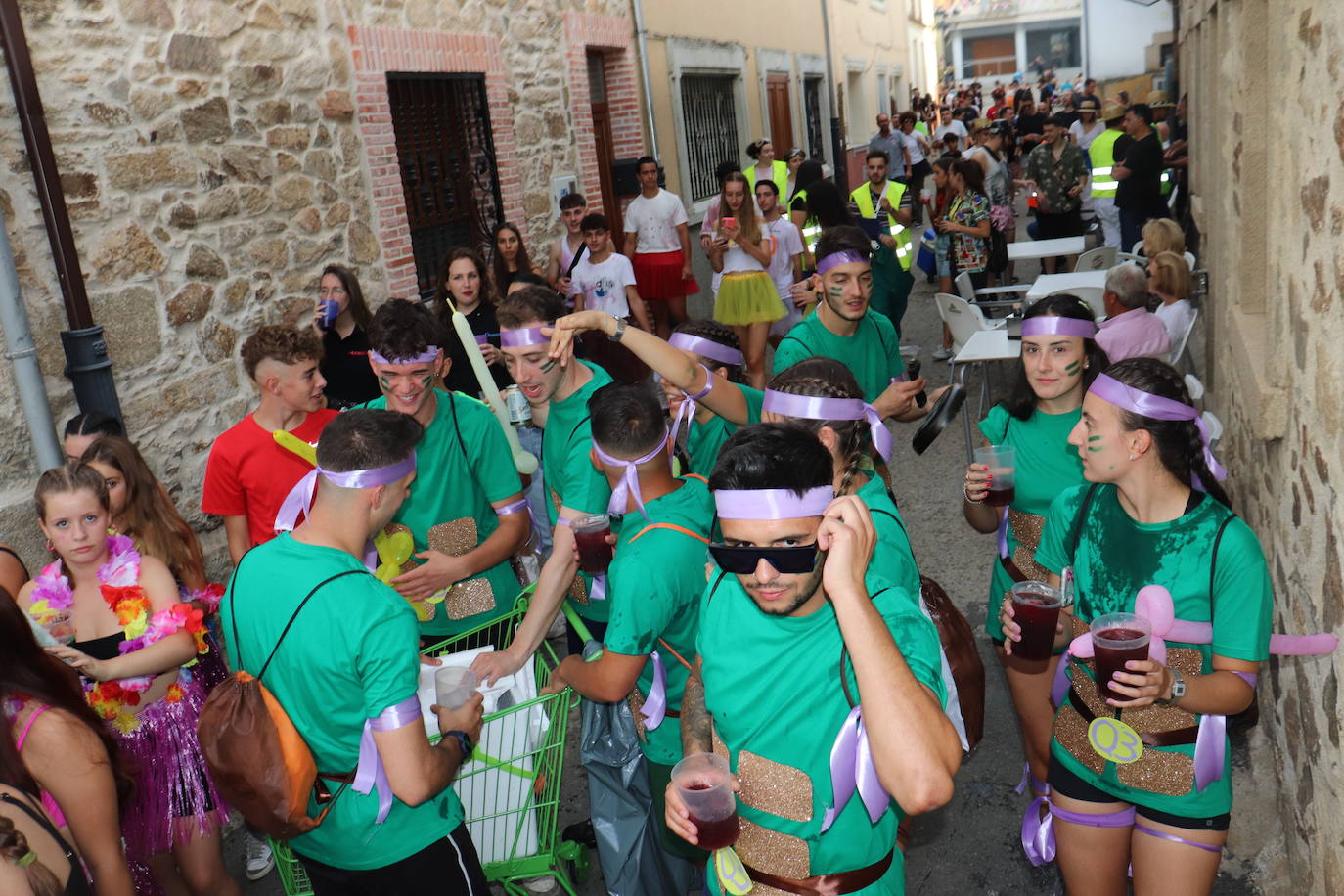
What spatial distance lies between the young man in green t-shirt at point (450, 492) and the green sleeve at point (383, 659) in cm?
121

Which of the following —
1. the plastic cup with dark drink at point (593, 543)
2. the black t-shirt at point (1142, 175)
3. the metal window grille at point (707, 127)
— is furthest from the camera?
the metal window grille at point (707, 127)

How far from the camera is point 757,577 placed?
7.20ft

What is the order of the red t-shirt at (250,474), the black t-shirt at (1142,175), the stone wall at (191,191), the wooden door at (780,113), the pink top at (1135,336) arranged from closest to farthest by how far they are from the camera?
the red t-shirt at (250,474), the stone wall at (191,191), the pink top at (1135,336), the black t-shirt at (1142,175), the wooden door at (780,113)

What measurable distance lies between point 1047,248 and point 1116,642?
30.4ft

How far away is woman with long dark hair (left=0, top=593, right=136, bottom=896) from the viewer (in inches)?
98.4

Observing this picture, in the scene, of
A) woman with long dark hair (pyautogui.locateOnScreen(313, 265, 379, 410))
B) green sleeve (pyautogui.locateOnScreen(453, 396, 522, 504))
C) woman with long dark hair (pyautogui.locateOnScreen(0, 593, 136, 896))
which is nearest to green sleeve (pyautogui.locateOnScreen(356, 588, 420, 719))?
woman with long dark hair (pyautogui.locateOnScreen(0, 593, 136, 896))

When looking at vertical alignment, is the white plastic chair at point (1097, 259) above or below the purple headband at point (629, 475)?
below

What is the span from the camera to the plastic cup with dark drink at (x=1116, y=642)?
8.11 feet

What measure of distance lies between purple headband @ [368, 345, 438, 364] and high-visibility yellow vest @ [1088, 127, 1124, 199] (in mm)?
10561

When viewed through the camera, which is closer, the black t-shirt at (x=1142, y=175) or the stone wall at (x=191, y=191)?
the stone wall at (x=191, y=191)

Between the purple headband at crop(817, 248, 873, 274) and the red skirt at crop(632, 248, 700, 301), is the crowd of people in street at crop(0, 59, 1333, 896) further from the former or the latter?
the red skirt at crop(632, 248, 700, 301)

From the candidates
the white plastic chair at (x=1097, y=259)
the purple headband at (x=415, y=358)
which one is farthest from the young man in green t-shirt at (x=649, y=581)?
the white plastic chair at (x=1097, y=259)

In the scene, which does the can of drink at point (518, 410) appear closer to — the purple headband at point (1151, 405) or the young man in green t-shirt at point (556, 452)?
the young man in green t-shirt at point (556, 452)

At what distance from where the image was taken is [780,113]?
1870 centimetres
